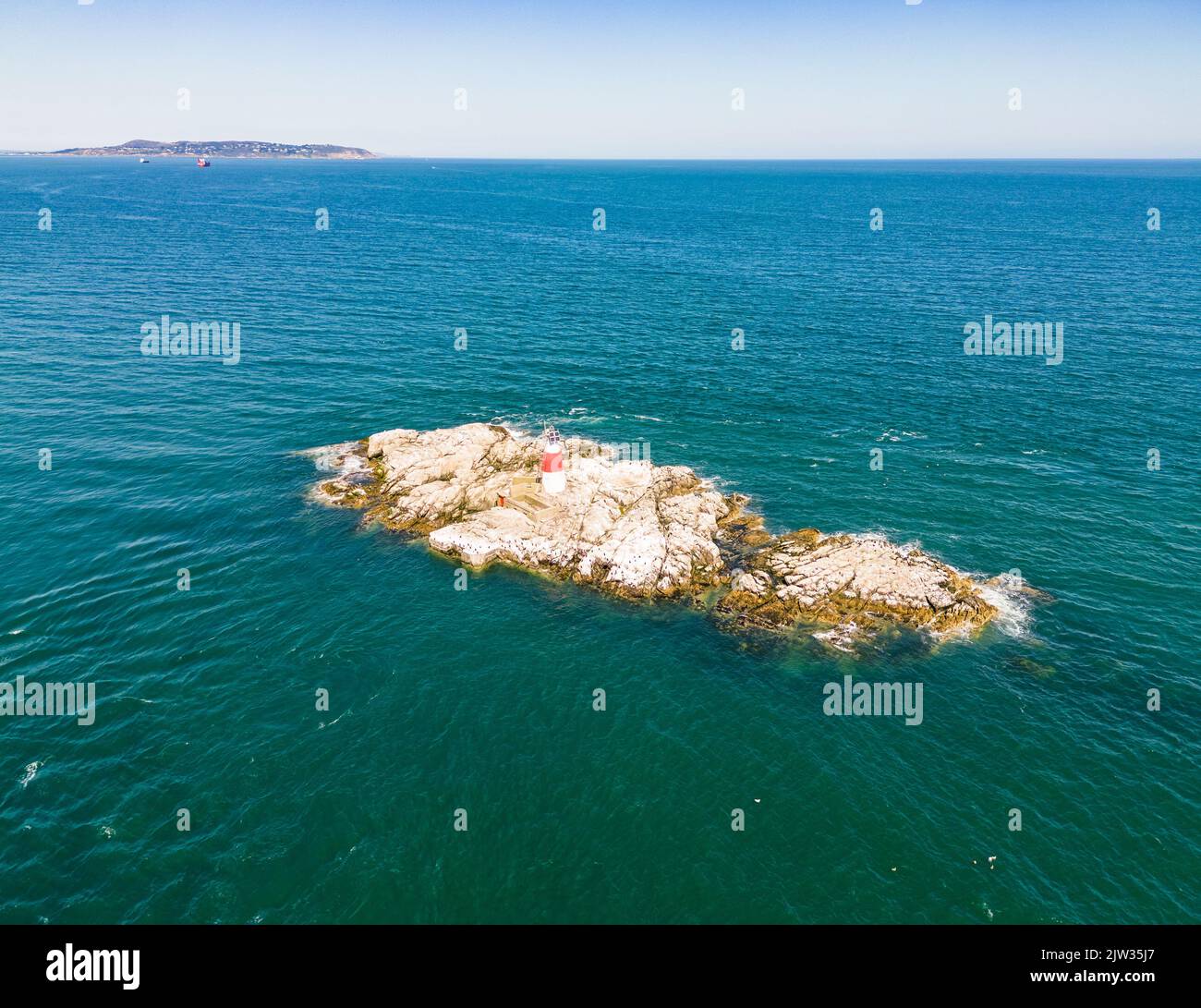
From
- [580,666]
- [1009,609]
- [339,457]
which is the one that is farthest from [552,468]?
[1009,609]

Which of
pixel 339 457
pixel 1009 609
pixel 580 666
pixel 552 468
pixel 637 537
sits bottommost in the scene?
pixel 580 666

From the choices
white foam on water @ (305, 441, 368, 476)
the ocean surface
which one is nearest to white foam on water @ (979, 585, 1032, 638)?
the ocean surface

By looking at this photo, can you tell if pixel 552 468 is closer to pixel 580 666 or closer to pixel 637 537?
pixel 637 537

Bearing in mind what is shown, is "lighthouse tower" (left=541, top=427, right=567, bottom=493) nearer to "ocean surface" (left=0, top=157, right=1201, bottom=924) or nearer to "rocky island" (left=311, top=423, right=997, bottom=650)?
"rocky island" (left=311, top=423, right=997, bottom=650)

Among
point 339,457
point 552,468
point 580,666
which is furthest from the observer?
point 339,457

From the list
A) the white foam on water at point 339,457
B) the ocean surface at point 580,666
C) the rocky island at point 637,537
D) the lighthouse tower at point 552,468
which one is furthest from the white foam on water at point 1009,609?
the white foam on water at point 339,457

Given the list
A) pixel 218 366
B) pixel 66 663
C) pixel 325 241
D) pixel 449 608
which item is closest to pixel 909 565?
pixel 449 608
